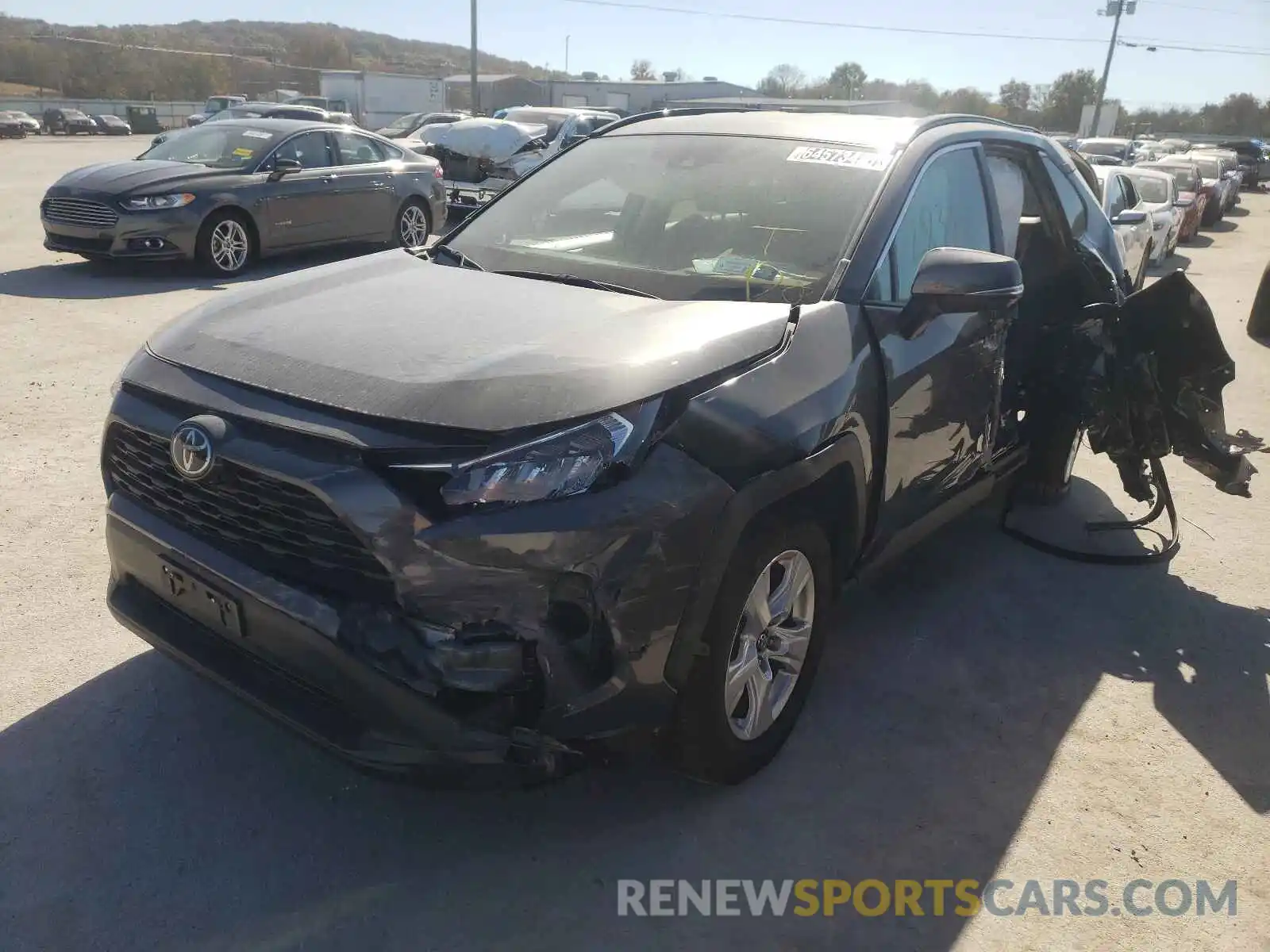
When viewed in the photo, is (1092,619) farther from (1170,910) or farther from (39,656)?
(39,656)

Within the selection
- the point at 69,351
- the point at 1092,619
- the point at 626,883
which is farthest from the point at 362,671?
the point at 69,351

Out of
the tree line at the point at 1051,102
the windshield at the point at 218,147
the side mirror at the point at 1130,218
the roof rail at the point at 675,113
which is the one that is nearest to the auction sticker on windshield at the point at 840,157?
the roof rail at the point at 675,113

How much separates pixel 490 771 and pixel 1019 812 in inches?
64.1

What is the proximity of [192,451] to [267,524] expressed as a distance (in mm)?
271

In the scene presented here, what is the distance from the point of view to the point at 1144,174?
14.8 metres

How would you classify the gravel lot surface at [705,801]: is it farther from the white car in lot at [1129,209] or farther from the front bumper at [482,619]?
the white car in lot at [1129,209]

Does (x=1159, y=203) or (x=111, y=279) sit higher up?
(x=1159, y=203)

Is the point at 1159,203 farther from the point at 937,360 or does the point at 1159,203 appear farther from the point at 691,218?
the point at 691,218

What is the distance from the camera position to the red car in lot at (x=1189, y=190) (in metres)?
17.9

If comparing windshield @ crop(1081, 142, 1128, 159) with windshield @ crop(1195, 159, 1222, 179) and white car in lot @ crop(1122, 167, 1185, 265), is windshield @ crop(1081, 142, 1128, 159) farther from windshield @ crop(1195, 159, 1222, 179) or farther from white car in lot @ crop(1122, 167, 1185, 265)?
white car in lot @ crop(1122, 167, 1185, 265)

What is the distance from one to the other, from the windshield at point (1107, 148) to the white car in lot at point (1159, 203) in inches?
502

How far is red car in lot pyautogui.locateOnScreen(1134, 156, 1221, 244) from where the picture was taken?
17922mm

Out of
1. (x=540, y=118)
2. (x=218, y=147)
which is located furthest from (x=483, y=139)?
(x=218, y=147)

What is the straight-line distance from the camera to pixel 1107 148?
27.0 metres
